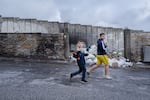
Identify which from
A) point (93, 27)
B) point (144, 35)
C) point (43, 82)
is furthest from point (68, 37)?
point (43, 82)

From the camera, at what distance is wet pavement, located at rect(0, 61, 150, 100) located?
7.01m

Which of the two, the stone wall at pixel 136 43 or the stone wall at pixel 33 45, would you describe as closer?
the stone wall at pixel 33 45

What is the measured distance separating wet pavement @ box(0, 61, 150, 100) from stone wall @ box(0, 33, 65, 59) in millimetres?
3343

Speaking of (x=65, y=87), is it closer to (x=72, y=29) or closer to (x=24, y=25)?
(x=72, y=29)

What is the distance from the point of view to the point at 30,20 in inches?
654

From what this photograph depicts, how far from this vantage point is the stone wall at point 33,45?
1395cm

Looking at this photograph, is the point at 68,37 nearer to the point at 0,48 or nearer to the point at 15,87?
the point at 0,48

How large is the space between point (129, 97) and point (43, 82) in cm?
277

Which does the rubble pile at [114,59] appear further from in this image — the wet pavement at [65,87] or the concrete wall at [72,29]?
the wet pavement at [65,87]

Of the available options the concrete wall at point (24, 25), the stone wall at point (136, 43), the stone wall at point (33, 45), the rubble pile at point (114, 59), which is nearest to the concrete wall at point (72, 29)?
the concrete wall at point (24, 25)

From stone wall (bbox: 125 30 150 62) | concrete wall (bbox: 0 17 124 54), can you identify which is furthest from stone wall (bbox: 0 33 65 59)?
stone wall (bbox: 125 30 150 62)

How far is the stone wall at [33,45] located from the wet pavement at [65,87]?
3.34 metres

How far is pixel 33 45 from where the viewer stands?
555 inches

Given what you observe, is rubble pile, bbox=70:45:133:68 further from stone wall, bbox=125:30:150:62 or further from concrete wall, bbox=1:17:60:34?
concrete wall, bbox=1:17:60:34
